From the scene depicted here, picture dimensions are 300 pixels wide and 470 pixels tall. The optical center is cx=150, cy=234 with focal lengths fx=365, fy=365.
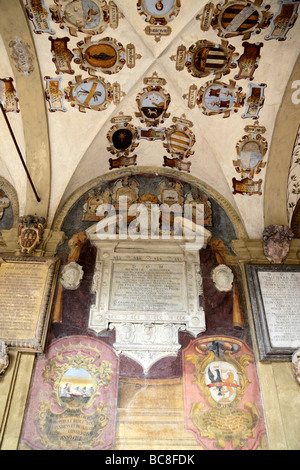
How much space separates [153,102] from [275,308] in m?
4.42

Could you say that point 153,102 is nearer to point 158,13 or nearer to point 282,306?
point 158,13

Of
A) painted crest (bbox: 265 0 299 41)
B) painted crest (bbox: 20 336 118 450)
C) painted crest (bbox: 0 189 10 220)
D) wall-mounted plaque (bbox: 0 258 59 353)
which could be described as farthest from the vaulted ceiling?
painted crest (bbox: 20 336 118 450)

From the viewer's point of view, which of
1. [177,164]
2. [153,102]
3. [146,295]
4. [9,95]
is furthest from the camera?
[177,164]

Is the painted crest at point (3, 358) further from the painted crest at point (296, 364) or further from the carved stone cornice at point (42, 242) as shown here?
the painted crest at point (296, 364)

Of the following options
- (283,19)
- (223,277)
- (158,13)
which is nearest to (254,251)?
(223,277)

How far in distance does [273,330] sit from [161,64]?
493 cm

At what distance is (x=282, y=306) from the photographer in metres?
6.23

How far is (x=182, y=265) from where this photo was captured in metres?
6.81

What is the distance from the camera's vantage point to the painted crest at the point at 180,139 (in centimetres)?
732

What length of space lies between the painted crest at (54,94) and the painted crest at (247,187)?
3.68 meters

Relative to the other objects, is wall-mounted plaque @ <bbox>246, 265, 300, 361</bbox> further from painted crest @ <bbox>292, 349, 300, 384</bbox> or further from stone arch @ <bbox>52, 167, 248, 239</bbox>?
stone arch @ <bbox>52, 167, 248, 239</bbox>

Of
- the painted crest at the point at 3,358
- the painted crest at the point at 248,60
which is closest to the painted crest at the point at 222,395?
the painted crest at the point at 3,358

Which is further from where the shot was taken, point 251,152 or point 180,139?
point 180,139

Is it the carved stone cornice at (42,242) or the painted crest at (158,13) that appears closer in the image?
the painted crest at (158,13)
